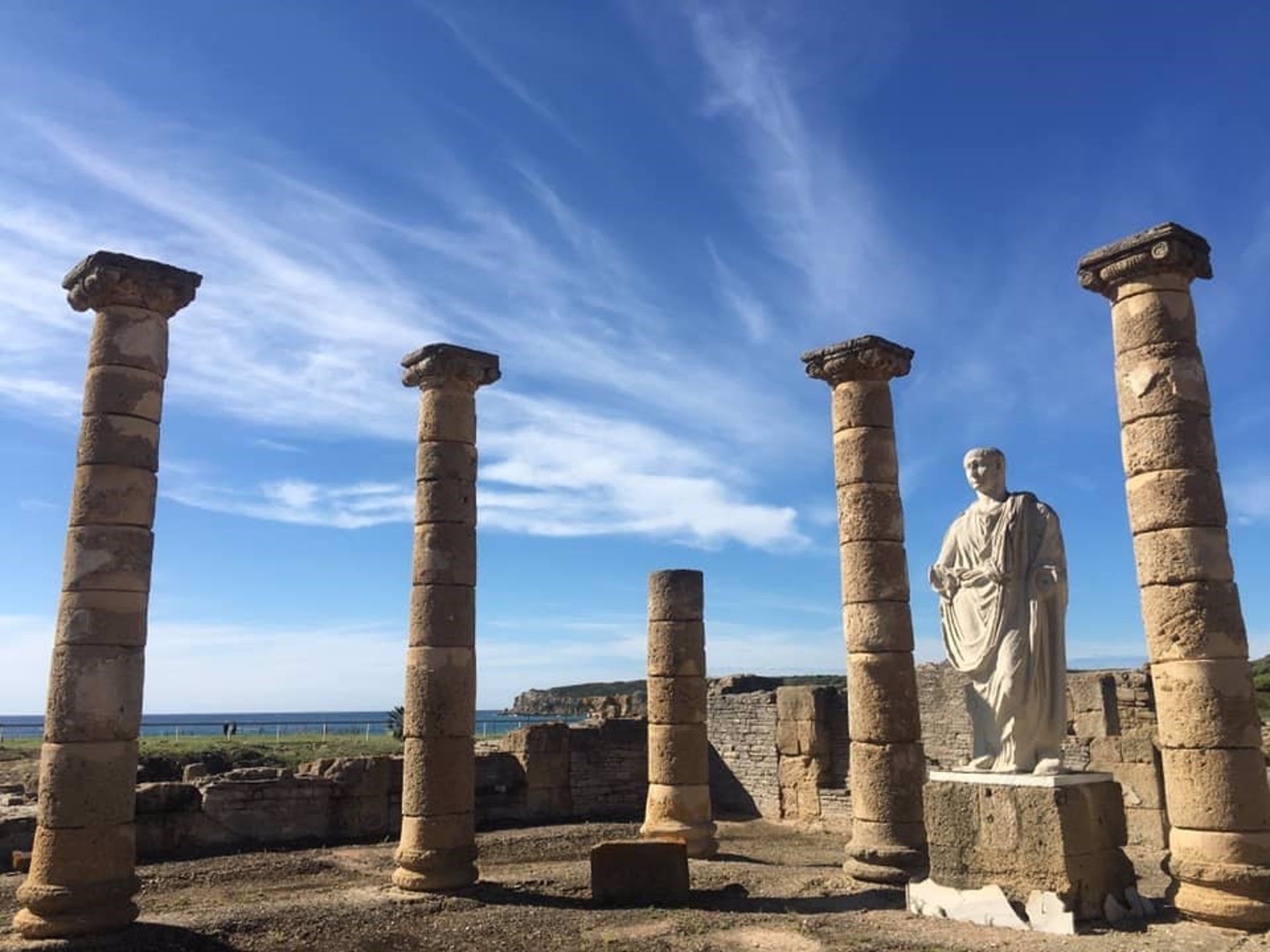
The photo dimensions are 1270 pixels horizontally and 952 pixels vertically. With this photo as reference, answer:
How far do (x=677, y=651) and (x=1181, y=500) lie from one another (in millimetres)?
7430

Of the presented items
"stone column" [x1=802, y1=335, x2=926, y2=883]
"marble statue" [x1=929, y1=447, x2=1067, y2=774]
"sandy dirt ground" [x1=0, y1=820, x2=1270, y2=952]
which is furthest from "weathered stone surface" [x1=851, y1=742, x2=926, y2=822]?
"marble statue" [x1=929, y1=447, x2=1067, y2=774]

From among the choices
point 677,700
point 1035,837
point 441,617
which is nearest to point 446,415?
point 441,617

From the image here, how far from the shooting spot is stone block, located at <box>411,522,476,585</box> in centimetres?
1150

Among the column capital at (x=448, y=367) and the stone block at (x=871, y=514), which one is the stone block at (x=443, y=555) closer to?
the column capital at (x=448, y=367)

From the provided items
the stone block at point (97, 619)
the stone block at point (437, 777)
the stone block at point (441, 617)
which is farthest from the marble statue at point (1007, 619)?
the stone block at point (97, 619)

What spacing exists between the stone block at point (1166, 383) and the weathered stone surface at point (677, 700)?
727 cm

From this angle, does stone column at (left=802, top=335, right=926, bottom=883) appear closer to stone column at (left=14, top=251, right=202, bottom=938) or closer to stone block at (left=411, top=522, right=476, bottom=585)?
stone block at (left=411, top=522, right=476, bottom=585)

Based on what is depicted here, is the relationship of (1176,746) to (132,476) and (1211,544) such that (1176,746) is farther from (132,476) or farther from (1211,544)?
(132,476)

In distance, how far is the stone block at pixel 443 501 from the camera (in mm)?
11656

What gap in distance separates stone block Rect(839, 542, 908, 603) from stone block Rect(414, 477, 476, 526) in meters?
4.27

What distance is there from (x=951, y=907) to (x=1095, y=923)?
1112mm

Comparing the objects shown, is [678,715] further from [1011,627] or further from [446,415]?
[1011,627]

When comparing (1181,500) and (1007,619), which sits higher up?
(1181,500)

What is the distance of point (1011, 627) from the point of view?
28.2 ft
